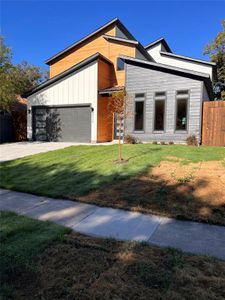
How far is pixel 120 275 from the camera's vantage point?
113 inches

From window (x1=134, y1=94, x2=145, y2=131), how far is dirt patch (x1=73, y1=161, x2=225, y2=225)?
7.66m

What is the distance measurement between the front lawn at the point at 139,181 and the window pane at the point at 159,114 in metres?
4.82

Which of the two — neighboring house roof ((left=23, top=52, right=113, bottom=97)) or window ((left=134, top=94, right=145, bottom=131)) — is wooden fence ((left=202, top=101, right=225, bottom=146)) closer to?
window ((left=134, top=94, right=145, bottom=131))

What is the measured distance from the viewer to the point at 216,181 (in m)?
6.22

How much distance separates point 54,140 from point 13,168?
873cm

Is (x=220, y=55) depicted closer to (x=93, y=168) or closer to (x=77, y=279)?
(x=93, y=168)

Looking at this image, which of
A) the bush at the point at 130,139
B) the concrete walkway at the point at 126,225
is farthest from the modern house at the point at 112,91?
the concrete walkway at the point at 126,225

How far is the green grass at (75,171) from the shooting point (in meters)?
6.74

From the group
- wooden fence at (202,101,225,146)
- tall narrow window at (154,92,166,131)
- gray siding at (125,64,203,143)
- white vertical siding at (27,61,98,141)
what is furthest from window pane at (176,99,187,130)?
white vertical siding at (27,61,98,141)

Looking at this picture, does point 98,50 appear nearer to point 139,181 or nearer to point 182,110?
point 182,110

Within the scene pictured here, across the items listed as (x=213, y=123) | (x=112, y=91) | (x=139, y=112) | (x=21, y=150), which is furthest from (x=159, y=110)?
(x=21, y=150)

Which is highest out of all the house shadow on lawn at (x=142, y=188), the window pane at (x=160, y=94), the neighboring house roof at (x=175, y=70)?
the neighboring house roof at (x=175, y=70)

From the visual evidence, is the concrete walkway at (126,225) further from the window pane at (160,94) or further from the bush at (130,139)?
the window pane at (160,94)

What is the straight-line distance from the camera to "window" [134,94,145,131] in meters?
14.8
